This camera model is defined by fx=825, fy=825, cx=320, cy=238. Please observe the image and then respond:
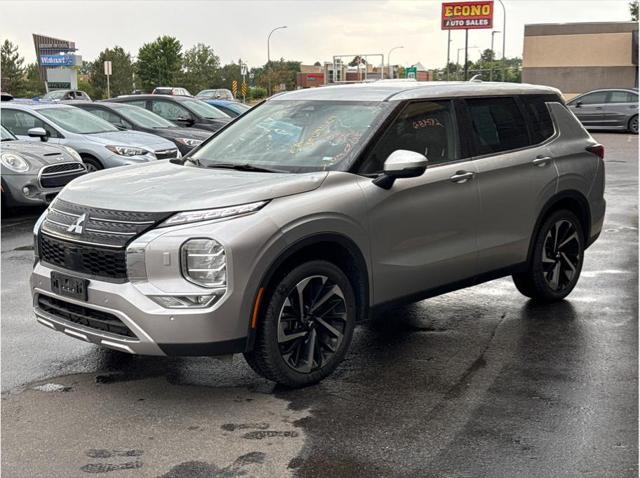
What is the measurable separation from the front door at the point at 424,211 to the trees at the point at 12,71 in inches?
3151

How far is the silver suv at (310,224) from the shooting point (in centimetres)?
426

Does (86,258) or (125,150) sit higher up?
(86,258)

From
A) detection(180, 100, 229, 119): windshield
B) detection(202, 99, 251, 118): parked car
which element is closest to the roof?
detection(180, 100, 229, 119): windshield

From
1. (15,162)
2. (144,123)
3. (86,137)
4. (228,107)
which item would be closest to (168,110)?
(144,123)

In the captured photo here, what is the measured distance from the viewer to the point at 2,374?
500cm

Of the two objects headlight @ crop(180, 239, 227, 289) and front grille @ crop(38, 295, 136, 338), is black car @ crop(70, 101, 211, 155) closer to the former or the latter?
front grille @ crop(38, 295, 136, 338)

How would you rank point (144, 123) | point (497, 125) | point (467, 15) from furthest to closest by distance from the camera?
1. point (467, 15)
2. point (144, 123)
3. point (497, 125)

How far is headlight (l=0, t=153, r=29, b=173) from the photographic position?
1094 cm

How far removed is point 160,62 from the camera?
86.2m

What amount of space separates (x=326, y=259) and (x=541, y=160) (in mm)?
2223

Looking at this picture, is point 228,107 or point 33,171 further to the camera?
point 228,107

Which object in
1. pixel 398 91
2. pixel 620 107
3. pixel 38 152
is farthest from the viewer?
pixel 620 107

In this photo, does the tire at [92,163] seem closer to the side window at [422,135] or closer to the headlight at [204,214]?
the side window at [422,135]

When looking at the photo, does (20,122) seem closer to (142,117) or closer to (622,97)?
(142,117)
